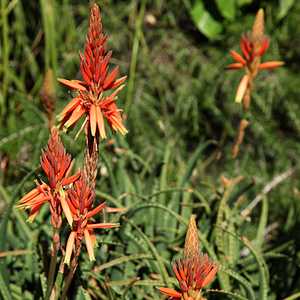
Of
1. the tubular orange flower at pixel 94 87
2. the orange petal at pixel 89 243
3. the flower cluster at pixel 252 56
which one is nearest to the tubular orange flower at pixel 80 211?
the orange petal at pixel 89 243

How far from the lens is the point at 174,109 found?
3270mm

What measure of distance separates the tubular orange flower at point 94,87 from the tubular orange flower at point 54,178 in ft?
0.19

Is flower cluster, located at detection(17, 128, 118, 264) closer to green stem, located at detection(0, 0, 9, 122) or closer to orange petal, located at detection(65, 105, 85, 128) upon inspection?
orange petal, located at detection(65, 105, 85, 128)

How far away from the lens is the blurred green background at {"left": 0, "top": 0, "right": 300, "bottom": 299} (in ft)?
7.13

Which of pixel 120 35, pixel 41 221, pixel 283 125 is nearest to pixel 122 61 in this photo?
pixel 120 35

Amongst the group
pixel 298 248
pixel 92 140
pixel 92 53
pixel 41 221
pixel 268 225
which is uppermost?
pixel 92 53

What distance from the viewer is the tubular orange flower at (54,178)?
112 cm

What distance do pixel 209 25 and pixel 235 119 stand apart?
593 mm

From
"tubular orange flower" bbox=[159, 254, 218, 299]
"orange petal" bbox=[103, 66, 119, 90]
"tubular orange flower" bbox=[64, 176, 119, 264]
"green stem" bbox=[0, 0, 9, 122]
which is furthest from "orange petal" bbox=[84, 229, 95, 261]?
"green stem" bbox=[0, 0, 9, 122]

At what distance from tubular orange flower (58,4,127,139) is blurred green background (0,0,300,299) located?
33.1 inches

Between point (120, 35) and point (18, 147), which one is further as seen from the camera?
point (120, 35)

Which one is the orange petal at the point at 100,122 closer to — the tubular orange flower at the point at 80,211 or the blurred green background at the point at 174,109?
the tubular orange flower at the point at 80,211

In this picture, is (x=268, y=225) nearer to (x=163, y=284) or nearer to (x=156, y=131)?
(x=156, y=131)

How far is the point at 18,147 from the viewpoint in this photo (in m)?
2.51
